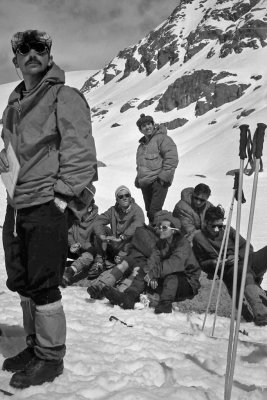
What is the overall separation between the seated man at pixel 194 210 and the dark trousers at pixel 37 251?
3895 mm

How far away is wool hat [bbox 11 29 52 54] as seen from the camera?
2.73 metres

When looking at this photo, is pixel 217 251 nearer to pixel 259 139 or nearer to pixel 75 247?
pixel 75 247

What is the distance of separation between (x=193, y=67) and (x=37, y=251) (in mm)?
98214

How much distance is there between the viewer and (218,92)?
71.2 m

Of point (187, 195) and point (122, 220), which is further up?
point (187, 195)

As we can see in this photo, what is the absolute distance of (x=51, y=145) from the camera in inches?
107

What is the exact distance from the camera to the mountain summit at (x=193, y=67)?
71500mm

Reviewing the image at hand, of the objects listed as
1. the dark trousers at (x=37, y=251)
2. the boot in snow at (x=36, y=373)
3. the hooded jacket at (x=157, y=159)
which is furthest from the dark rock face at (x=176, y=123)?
the boot in snow at (x=36, y=373)

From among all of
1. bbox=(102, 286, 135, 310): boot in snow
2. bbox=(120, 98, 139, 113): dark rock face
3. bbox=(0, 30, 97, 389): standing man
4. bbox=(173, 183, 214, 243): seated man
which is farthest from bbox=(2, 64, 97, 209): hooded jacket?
bbox=(120, 98, 139, 113): dark rock face

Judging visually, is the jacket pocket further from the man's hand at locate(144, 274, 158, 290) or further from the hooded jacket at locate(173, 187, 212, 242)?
the man's hand at locate(144, 274, 158, 290)

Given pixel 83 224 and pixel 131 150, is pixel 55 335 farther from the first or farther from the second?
pixel 131 150

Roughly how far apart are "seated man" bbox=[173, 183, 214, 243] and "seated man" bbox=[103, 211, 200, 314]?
2.70ft

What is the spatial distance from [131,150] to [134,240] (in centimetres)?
5345

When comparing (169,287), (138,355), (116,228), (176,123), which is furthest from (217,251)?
(176,123)
